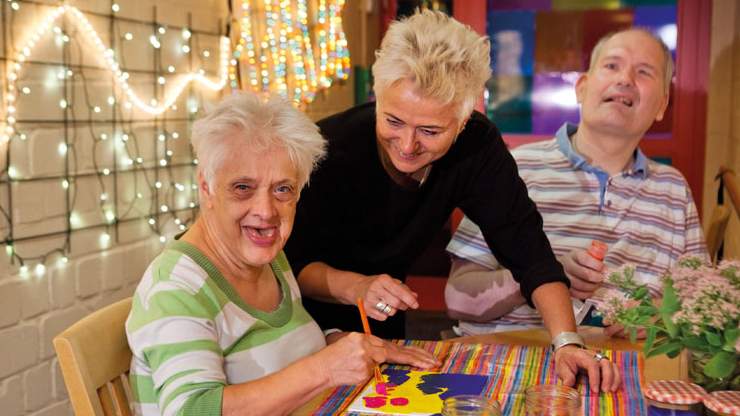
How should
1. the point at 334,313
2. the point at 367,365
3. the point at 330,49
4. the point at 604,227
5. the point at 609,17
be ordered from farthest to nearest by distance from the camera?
the point at 609,17
the point at 330,49
the point at 604,227
the point at 334,313
the point at 367,365

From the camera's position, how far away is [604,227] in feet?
8.30

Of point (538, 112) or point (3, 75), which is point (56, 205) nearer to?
point (3, 75)

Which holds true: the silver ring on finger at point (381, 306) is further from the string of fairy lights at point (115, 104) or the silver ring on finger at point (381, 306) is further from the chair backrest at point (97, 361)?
the string of fairy lights at point (115, 104)

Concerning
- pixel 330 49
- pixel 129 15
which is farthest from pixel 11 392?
pixel 330 49

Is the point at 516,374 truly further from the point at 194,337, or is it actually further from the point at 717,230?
the point at 717,230

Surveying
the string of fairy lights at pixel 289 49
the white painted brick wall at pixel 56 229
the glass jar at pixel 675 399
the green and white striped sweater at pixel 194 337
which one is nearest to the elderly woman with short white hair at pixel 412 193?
the glass jar at pixel 675 399

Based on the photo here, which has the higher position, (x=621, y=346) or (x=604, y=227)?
(x=604, y=227)

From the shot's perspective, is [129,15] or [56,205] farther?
[129,15]

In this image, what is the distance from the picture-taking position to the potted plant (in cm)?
138

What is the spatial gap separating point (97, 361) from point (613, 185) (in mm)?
1627

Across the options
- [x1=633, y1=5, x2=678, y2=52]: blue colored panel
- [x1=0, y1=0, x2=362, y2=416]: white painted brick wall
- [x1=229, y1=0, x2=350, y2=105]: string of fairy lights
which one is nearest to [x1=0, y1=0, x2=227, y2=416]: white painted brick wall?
[x1=0, y1=0, x2=362, y2=416]: white painted brick wall

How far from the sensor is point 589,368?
1.67m

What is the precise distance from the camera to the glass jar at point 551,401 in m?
1.38

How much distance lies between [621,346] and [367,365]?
2.79ft
